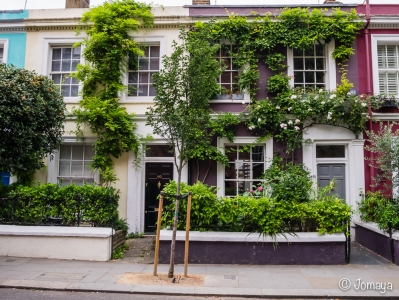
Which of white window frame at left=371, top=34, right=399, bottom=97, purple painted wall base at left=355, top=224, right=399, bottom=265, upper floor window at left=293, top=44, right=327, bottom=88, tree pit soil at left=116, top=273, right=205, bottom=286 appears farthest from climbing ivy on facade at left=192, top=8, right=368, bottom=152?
tree pit soil at left=116, top=273, right=205, bottom=286

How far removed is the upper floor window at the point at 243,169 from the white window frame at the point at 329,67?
2.51m

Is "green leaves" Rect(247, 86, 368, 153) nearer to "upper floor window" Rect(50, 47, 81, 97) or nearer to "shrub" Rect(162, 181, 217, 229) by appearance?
"shrub" Rect(162, 181, 217, 229)

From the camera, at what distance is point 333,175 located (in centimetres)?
1099

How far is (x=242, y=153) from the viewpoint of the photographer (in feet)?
37.0

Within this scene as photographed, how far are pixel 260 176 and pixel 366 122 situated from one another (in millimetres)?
3645

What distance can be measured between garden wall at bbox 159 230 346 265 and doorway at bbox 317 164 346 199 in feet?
10.5

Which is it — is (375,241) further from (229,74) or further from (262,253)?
(229,74)

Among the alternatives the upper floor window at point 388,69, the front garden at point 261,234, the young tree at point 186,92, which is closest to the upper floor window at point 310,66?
the upper floor window at point 388,69

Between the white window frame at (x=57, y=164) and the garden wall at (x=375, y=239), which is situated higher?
the white window frame at (x=57, y=164)

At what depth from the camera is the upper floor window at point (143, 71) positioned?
38.0 feet

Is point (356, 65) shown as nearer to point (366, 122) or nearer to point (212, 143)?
point (366, 122)

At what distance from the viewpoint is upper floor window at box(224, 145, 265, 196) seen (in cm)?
1112

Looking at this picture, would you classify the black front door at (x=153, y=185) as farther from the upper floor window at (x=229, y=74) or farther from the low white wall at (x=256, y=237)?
the low white wall at (x=256, y=237)

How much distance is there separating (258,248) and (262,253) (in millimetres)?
141
